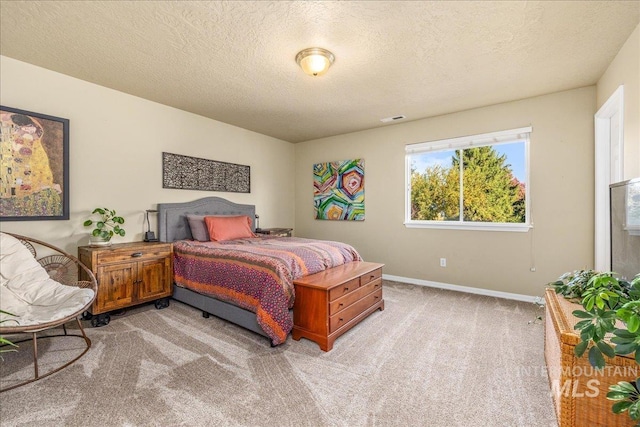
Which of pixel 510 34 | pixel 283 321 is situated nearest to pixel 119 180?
pixel 283 321

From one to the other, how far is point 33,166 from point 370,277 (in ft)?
11.5

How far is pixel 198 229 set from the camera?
3781mm

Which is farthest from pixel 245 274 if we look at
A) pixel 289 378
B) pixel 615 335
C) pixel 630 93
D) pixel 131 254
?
pixel 630 93

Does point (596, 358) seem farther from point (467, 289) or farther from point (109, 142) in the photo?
point (109, 142)

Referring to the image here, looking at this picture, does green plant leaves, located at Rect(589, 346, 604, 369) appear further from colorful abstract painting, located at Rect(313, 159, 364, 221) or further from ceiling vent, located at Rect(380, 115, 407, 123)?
colorful abstract painting, located at Rect(313, 159, 364, 221)

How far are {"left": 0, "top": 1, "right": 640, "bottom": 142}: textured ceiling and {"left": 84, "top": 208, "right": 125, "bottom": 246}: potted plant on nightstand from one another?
4.76ft

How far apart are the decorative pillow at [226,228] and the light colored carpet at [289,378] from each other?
1174 millimetres

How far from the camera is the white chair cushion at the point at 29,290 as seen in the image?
7.01 feet

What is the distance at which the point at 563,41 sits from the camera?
2311mm

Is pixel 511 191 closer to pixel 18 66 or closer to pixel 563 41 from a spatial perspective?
pixel 563 41

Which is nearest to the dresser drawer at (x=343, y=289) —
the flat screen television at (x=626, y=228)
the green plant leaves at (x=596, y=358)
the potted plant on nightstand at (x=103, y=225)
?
the green plant leaves at (x=596, y=358)

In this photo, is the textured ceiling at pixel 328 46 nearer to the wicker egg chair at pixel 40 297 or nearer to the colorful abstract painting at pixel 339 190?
the colorful abstract painting at pixel 339 190

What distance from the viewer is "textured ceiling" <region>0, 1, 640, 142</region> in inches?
77.3

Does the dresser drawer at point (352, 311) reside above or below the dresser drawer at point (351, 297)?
below
